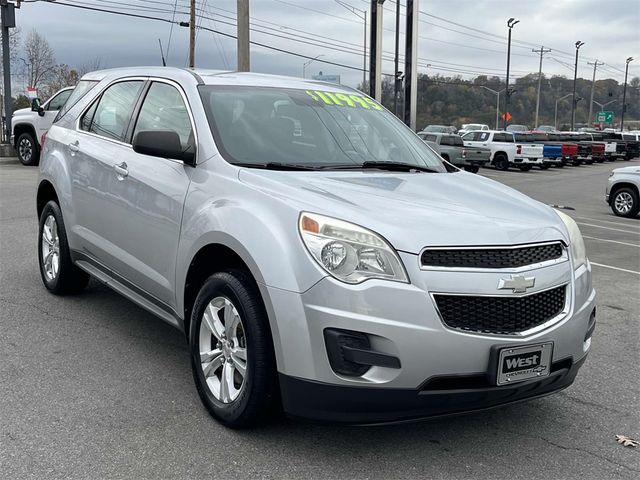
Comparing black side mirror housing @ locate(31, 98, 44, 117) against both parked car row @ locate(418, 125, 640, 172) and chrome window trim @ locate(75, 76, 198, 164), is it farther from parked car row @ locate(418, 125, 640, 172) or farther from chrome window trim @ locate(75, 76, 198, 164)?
chrome window trim @ locate(75, 76, 198, 164)

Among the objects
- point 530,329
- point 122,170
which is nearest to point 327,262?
point 530,329

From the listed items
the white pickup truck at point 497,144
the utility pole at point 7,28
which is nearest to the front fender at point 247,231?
the utility pole at point 7,28

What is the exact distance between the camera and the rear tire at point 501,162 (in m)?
31.6

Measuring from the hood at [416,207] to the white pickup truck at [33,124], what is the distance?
15.9 m

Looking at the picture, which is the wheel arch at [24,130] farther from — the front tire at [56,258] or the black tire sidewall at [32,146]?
the front tire at [56,258]

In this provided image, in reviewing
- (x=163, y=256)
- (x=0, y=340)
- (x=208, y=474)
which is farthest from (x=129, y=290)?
(x=208, y=474)

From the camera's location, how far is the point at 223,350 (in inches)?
137

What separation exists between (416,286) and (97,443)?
1695mm

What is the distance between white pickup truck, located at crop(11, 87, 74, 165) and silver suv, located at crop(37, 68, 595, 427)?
15.0m

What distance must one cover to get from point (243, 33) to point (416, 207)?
56.2ft

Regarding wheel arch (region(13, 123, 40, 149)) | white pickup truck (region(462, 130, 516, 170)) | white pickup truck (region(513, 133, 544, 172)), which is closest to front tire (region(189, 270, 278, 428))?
wheel arch (region(13, 123, 40, 149))

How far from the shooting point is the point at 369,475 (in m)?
3.08

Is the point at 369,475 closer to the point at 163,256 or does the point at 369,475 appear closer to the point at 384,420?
the point at 384,420

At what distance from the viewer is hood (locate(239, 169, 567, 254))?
3043mm
